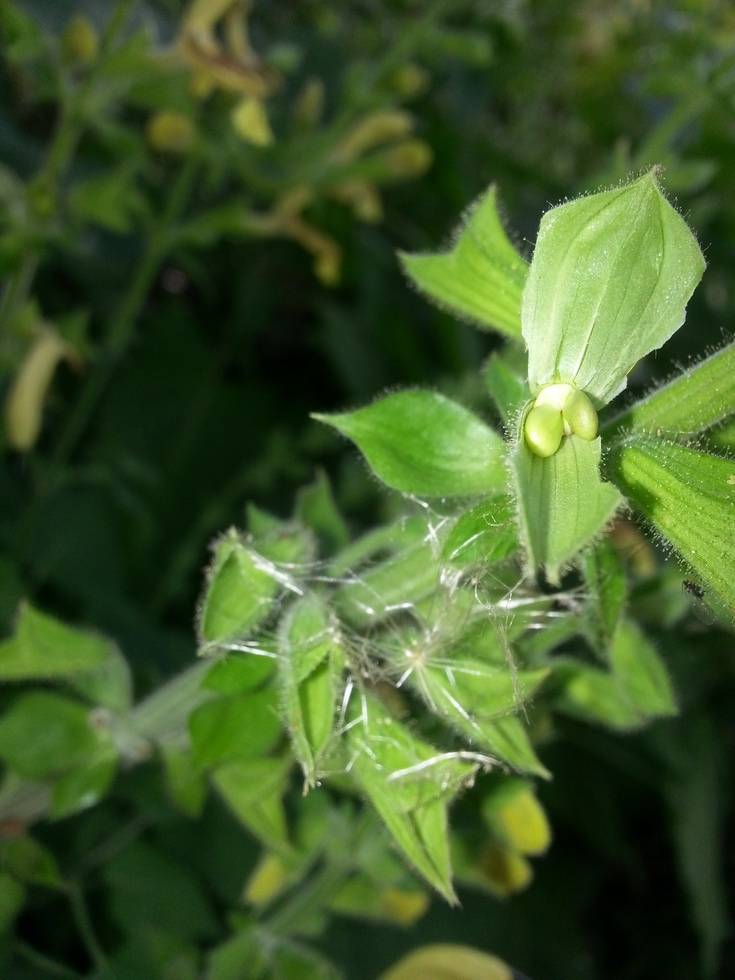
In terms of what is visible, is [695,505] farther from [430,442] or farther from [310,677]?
[310,677]

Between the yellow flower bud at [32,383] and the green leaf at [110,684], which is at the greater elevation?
the yellow flower bud at [32,383]

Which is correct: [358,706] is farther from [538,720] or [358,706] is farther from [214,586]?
[538,720]

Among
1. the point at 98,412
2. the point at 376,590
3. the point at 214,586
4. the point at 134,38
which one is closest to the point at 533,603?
the point at 376,590

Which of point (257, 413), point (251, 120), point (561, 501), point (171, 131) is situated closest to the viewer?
point (561, 501)

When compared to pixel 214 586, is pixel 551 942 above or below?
below

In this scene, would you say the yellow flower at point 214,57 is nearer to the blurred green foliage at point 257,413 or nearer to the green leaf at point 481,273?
the blurred green foliage at point 257,413

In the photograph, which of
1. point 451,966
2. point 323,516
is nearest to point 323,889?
point 451,966

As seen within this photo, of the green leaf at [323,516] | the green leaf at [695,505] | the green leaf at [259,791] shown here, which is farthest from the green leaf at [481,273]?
the green leaf at [259,791]
